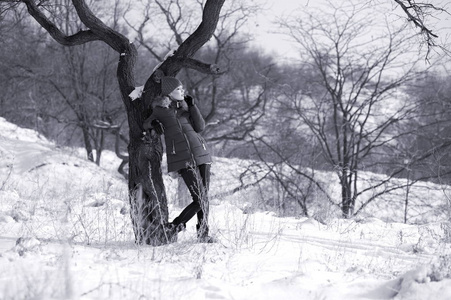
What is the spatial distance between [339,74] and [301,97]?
3.40ft

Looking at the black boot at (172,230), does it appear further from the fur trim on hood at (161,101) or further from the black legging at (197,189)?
the fur trim on hood at (161,101)

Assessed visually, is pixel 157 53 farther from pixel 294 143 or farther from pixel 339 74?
pixel 339 74

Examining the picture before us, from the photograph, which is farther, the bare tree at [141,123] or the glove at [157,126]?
the bare tree at [141,123]

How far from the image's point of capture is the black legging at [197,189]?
171 inches

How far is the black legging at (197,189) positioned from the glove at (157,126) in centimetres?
45

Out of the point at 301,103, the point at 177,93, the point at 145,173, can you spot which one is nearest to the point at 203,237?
the point at 145,173

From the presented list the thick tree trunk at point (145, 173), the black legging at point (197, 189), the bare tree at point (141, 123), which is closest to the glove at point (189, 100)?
the bare tree at point (141, 123)

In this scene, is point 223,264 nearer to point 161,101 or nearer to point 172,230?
point 172,230

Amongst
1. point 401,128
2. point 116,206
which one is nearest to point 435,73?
point 401,128

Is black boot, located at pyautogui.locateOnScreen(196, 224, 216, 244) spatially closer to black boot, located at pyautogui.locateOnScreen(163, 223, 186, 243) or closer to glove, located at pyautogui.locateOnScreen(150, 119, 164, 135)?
black boot, located at pyautogui.locateOnScreen(163, 223, 186, 243)

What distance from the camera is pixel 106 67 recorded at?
53.9 ft

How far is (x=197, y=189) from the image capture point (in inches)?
175

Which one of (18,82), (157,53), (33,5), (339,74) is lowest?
(33,5)

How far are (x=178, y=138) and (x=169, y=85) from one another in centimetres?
54
